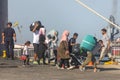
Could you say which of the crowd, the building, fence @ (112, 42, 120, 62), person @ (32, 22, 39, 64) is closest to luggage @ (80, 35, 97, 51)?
the crowd

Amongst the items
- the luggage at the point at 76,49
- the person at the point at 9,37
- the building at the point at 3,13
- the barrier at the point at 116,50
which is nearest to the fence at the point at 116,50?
the barrier at the point at 116,50

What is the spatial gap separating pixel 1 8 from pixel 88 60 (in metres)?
7.20

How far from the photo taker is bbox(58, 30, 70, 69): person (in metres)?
16.5

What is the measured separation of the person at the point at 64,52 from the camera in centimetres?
1652

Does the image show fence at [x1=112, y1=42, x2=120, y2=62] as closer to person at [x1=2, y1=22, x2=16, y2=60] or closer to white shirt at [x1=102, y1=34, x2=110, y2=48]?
white shirt at [x1=102, y1=34, x2=110, y2=48]

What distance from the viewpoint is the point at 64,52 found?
54.2ft

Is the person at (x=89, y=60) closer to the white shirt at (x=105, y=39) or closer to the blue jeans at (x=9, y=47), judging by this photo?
the white shirt at (x=105, y=39)

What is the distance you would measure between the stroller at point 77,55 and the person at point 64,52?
0.57 meters

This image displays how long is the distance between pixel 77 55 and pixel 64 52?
4.28ft

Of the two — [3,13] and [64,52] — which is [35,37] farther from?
[3,13]

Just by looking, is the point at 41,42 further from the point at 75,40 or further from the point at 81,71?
the point at 81,71

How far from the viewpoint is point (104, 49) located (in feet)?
57.7

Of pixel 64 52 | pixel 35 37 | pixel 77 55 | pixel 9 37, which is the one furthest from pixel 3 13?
pixel 64 52

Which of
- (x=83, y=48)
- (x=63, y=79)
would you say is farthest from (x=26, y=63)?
(x=63, y=79)
